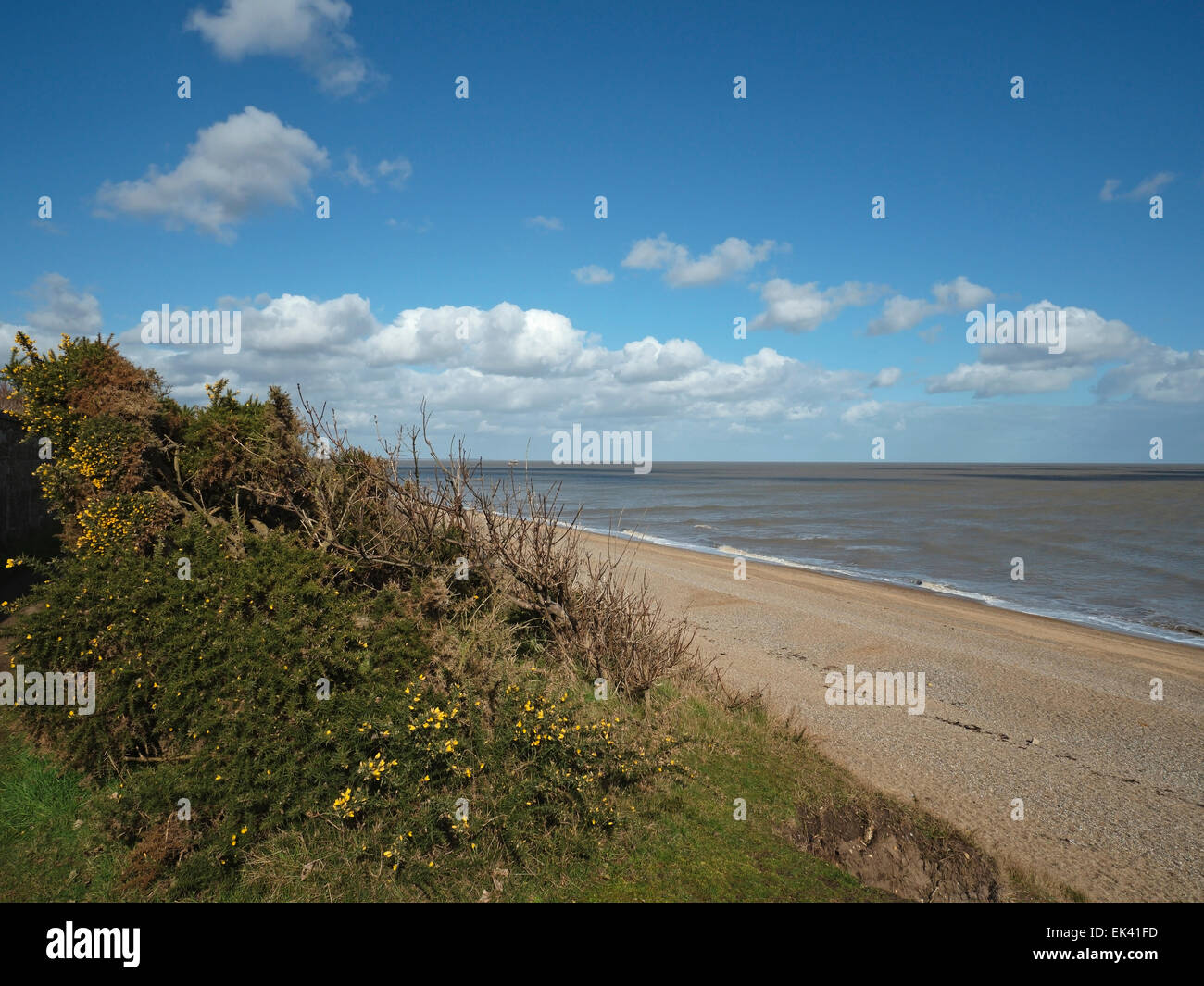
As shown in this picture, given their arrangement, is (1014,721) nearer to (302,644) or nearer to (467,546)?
(467,546)

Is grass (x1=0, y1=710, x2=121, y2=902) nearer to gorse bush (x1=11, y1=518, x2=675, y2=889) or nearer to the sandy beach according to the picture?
gorse bush (x1=11, y1=518, x2=675, y2=889)

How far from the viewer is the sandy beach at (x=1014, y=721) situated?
6008mm

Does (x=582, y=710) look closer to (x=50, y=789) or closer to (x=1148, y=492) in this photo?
(x=50, y=789)

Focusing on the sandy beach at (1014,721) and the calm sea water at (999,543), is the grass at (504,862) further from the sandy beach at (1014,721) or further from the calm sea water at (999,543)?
the calm sea water at (999,543)

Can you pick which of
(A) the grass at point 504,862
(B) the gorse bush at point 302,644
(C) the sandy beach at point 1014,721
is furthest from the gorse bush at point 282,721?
(C) the sandy beach at point 1014,721

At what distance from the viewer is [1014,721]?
9188 millimetres

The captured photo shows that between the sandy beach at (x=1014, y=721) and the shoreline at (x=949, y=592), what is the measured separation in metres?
0.73

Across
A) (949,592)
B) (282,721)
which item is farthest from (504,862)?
(949,592)

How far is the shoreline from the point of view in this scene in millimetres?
15790


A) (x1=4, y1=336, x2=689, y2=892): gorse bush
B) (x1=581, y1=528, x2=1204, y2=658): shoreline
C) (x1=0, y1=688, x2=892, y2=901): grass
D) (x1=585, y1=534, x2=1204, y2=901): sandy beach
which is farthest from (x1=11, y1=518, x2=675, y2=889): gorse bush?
(x1=581, y1=528, x2=1204, y2=658): shoreline

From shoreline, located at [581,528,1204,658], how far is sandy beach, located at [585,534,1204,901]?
73 centimetres
